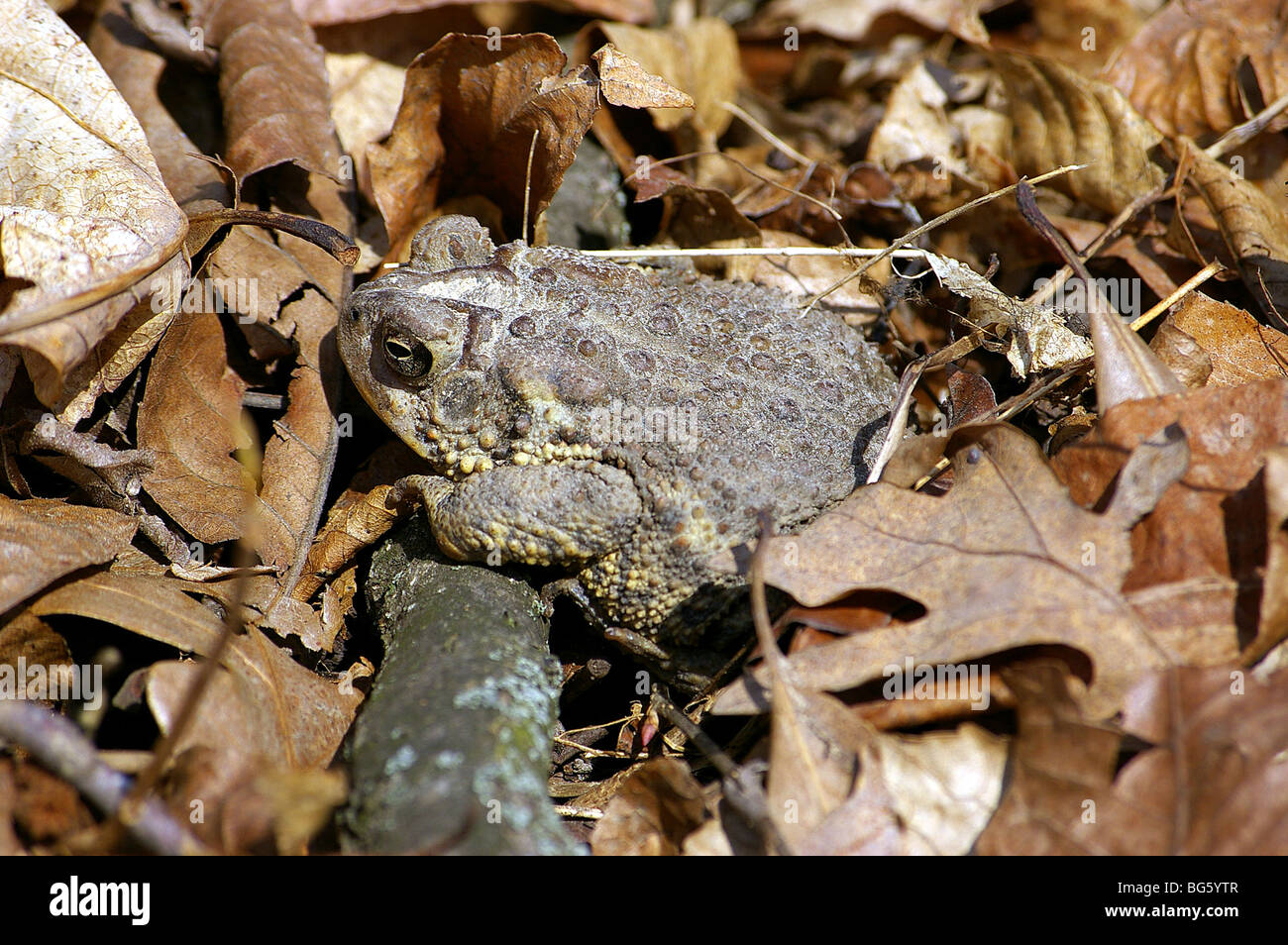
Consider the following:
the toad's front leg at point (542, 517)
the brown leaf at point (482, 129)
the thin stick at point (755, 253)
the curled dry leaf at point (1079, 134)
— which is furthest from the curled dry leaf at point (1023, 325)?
the brown leaf at point (482, 129)

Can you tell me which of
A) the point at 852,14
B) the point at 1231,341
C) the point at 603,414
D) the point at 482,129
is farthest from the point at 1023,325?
the point at 852,14

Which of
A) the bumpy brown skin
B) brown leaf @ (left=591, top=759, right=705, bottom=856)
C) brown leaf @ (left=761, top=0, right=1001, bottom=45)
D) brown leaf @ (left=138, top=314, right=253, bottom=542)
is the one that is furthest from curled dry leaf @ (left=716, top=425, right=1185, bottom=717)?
brown leaf @ (left=761, top=0, right=1001, bottom=45)

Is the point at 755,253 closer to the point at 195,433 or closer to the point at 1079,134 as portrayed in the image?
the point at 1079,134

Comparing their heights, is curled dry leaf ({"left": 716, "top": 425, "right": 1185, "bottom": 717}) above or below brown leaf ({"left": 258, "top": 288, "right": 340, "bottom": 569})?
below

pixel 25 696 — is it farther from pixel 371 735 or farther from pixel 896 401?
pixel 896 401

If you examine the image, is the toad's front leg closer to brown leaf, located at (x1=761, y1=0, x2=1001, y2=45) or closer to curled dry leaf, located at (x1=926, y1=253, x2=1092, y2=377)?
curled dry leaf, located at (x1=926, y1=253, x2=1092, y2=377)
